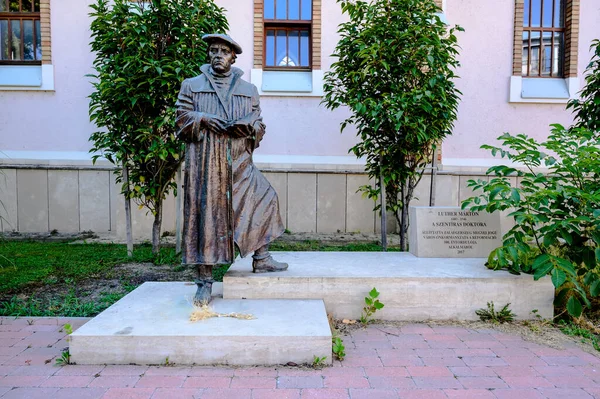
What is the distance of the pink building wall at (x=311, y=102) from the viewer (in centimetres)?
918

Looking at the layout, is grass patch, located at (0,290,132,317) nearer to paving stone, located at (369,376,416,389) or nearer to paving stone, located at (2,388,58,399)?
paving stone, located at (2,388,58,399)

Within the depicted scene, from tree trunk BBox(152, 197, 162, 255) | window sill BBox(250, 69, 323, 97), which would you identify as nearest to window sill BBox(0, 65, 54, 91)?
window sill BBox(250, 69, 323, 97)

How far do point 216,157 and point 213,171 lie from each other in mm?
124

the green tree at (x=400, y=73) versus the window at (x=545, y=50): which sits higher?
the window at (x=545, y=50)

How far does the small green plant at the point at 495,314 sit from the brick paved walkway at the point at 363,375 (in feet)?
1.35

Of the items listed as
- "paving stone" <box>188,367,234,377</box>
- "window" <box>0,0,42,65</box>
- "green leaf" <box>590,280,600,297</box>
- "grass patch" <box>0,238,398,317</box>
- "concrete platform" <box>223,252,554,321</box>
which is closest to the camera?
"paving stone" <box>188,367,234,377</box>

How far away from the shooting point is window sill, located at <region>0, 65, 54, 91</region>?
9.23 metres

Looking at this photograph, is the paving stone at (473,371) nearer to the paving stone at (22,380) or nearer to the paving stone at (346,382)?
the paving stone at (346,382)

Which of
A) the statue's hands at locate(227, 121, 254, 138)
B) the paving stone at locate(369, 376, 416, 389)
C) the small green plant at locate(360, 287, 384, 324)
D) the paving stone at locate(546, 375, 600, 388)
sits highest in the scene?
the statue's hands at locate(227, 121, 254, 138)

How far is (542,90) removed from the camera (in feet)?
31.3

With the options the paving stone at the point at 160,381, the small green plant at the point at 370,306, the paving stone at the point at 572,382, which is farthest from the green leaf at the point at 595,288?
the paving stone at the point at 160,381

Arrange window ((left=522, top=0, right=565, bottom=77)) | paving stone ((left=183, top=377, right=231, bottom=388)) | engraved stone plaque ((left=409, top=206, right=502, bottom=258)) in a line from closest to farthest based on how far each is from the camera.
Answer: paving stone ((left=183, top=377, right=231, bottom=388)), engraved stone plaque ((left=409, top=206, right=502, bottom=258)), window ((left=522, top=0, right=565, bottom=77))

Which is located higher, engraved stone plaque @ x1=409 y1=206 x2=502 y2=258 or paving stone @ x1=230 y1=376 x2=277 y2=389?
engraved stone plaque @ x1=409 y1=206 x2=502 y2=258

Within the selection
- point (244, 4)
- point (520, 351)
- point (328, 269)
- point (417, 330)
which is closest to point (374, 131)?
point (328, 269)
